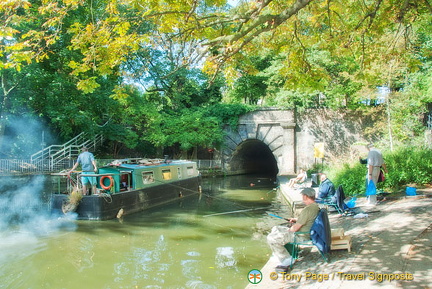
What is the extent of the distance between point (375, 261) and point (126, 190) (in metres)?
8.63

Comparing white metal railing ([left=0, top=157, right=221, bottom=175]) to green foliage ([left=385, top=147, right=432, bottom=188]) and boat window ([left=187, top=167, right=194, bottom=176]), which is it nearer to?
boat window ([left=187, top=167, right=194, bottom=176])

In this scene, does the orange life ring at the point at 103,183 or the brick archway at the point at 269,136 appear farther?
the brick archway at the point at 269,136

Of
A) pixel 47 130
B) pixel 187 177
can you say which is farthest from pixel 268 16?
pixel 47 130

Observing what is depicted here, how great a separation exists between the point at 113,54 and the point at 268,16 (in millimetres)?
2843

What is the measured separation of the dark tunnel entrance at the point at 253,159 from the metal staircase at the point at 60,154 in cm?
998

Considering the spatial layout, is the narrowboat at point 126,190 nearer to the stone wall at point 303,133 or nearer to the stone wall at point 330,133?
the stone wall at point 303,133

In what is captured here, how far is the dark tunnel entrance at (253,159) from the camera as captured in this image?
80.9 ft

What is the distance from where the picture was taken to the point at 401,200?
8188 millimetres

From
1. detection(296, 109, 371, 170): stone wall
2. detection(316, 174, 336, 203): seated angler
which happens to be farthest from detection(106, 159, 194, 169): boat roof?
detection(296, 109, 371, 170): stone wall

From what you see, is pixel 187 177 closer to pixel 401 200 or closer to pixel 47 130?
pixel 47 130

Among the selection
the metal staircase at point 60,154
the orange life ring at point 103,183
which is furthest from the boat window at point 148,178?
the metal staircase at point 60,154

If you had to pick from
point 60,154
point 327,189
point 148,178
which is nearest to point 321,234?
point 327,189

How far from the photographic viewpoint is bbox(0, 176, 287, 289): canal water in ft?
19.1

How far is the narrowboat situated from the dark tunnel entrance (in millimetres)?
9855
